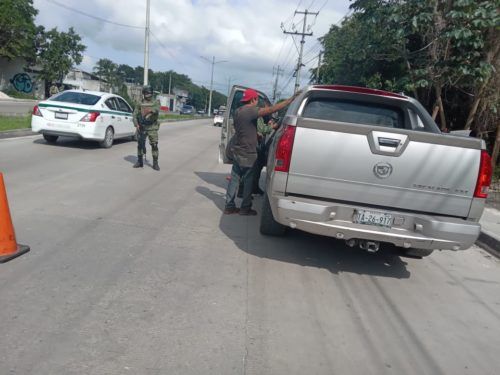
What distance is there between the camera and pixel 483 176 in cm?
426

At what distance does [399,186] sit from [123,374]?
9.62ft

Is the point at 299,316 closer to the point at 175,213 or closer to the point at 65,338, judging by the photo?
the point at 65,338

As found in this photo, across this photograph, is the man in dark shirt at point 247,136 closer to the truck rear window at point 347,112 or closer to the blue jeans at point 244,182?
the blue jeans at point 244,182

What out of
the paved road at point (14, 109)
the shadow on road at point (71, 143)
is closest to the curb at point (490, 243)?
the shadow on road at point (71, 143)

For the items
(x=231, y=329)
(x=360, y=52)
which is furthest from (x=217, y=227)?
(x=360, y=52)

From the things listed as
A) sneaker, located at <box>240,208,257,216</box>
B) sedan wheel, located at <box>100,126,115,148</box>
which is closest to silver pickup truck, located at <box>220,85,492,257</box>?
sneaker, located at <box>240,208,257,216</box>

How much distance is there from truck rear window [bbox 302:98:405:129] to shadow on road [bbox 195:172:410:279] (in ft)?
5.25

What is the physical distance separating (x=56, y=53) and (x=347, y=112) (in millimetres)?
56540

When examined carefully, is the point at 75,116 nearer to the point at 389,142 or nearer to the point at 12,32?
the point at 389,142

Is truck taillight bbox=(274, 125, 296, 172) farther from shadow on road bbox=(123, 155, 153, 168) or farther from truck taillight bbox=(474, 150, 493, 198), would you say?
shadow on road bbox=(123, 155, 153, 168)

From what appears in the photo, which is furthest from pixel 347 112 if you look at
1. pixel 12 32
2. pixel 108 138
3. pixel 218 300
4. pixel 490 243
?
pixel 12 32

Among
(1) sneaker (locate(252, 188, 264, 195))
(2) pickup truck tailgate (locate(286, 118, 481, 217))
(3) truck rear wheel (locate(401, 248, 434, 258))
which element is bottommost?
(1) sneaker (locate(252, 188, 264, 195))

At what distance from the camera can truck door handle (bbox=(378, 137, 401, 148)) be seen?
→ 13.8 feet

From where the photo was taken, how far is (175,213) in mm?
6578
